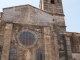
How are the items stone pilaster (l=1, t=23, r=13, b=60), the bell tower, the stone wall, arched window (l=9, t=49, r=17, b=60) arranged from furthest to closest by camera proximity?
the bell tower < the stone wall < arched window (l=9, t=49, r=17, b=60) < stone pilaster (l=1, t=23, r=13, b=60)

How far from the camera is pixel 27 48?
12.8 meters

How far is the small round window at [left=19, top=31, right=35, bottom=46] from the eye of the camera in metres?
13.1

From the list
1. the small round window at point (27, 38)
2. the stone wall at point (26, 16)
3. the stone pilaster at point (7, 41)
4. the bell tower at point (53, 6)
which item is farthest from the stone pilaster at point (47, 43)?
the bell tower at point (53, 6)

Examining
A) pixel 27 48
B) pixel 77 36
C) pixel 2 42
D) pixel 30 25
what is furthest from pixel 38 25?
pixel 77 36

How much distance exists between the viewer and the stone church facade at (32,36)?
12500mm

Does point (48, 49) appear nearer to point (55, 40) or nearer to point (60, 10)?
point (55, 40)

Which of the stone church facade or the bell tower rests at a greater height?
the bell tower

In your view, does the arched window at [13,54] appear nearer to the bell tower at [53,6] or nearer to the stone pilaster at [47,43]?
the stone pilaster at [47,43]

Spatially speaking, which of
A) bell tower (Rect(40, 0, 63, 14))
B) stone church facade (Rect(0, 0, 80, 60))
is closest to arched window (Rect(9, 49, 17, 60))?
stone church facade (Rect(0, 0, 80, 60))

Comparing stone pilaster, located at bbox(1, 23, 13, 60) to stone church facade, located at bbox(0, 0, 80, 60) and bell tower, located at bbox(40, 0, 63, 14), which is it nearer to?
stone church facade, located at bbox(0, 0, 80, 60)

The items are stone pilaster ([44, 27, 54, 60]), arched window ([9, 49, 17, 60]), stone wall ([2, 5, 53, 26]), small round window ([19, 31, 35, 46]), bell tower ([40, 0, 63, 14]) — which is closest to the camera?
arched window ([9, 49, 17, 60])

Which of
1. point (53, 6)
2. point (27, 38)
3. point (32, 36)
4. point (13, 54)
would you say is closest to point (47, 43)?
point (32, 36)

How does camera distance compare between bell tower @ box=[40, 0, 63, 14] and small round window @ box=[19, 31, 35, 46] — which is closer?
small round window @ box=[19, 31, 35, 46]

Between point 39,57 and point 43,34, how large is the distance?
7.23 feet
